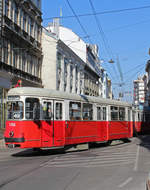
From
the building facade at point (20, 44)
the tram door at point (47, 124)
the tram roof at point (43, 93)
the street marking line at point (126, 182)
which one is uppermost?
the building facade at point (20, 44)

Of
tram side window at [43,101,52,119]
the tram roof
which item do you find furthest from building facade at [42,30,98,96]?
tram side window at [43,101,52,119]

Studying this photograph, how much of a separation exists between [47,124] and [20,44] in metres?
14.2

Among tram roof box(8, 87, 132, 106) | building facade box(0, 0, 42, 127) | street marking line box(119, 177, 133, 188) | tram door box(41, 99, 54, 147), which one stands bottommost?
street marking line box(119, 177, 133, 188)

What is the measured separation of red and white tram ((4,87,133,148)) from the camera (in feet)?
39.8

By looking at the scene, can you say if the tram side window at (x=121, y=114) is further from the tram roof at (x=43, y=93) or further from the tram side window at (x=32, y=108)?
the tram side window at (x=32, y=108)

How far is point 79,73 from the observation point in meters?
46.5

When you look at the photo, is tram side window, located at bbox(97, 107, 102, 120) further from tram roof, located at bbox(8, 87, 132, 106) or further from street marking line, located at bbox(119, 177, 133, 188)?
street marking line, located at bbox(119, 177, 133, 188)

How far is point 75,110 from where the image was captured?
1439 centimetres

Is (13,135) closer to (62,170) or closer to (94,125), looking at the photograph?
(62,170)

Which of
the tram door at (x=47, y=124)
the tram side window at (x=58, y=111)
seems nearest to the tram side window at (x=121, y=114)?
the tram side window at (x=58, y=111)

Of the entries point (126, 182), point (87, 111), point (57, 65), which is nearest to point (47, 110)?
point (87, 111)

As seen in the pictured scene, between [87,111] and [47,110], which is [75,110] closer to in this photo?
[87,111]

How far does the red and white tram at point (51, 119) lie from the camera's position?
1214 cm

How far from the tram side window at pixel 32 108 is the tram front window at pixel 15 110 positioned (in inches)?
9.5
